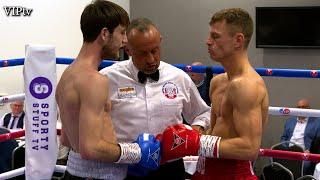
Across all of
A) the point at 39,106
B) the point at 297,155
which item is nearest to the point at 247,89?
the point at 297,155

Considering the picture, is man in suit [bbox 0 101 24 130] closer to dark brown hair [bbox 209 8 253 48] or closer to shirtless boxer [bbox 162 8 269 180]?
shirtless boxer [bbox 162 8 269 180]

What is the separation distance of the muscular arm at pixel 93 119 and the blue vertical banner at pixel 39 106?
3.02ft

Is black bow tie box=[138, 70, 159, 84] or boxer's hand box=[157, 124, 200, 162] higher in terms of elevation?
black bow tie box=[138, 70, 159, 84]

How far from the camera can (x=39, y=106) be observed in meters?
2.71

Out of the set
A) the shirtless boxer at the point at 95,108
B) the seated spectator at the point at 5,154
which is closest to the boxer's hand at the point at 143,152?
the shirtless boxer at the point at 95,108

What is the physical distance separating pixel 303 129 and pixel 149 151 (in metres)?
4.11

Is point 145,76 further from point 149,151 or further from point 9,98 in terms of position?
point 9,98

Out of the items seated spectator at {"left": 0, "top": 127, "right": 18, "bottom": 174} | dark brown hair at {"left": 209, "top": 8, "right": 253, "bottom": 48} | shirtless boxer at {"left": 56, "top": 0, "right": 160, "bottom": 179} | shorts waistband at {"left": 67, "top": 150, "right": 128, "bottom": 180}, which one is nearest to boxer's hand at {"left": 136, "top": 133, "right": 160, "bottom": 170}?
shirtless boxer at {"left": 56, "top": 0, "right": 160, "bottom": 179}

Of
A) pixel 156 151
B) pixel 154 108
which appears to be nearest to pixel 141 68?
pixel 154 108

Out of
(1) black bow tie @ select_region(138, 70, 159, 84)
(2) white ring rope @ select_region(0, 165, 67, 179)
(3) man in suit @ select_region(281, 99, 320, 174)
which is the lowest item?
(3) man in suit @ select_region(281, 99, 320, 174)

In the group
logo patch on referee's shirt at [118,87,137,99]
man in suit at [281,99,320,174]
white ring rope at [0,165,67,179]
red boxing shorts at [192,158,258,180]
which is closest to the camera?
red boxing shorts at [192,158,258,180]

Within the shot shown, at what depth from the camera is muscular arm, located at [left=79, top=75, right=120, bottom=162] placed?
5.94 feet

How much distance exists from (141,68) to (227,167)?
503mm

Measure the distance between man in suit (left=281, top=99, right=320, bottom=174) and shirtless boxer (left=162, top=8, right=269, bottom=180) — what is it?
3.59 meters
